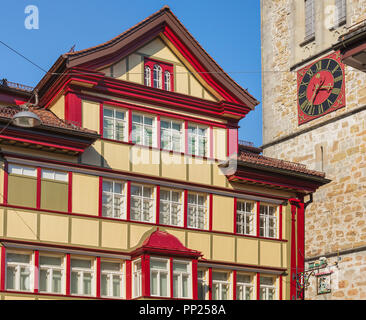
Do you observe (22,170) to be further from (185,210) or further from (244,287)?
(244,287)

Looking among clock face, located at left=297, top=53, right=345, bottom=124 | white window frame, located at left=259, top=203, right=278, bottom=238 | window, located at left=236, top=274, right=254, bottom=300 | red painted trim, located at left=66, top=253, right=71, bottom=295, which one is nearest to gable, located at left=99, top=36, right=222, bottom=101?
white window frame, located at left=259, top=203, right=278, bottom=238

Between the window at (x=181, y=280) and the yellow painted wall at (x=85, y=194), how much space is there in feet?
10.8

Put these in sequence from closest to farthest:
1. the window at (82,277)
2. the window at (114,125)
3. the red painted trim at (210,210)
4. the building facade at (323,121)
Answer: the window at (82,277) < the window at (114,125) < the red painted trim at (210,210) < the building facade at (323,121)

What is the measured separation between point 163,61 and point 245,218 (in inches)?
246

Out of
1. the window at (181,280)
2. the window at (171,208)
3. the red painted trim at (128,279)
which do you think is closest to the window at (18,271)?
the red painted trim at (128,279)

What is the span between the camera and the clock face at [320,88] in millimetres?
47188

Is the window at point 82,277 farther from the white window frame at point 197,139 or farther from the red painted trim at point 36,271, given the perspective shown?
the white window frame at point 197,139

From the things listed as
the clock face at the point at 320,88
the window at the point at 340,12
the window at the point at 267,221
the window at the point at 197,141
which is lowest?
the window at the point at 267,221

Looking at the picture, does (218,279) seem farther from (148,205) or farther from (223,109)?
(223,109)

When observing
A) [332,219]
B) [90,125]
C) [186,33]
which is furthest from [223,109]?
[332,219]

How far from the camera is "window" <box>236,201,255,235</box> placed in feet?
112

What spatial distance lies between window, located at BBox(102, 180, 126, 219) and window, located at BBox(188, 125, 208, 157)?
3253mm

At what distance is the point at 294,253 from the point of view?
114ft

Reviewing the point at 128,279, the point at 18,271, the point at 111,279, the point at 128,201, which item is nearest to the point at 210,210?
the point at 128,201
